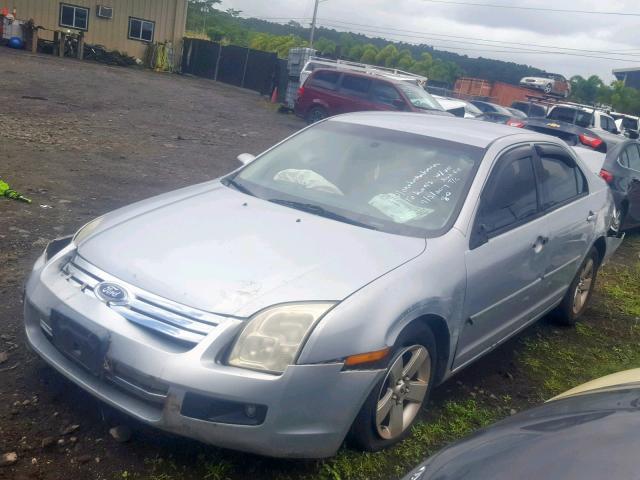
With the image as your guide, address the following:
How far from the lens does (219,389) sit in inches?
114

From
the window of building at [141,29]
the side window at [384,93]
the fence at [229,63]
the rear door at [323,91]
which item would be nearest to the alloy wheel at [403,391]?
the side window at [384,93]

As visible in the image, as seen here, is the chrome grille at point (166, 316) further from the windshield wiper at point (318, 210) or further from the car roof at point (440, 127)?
the car roof at point (440, 127)

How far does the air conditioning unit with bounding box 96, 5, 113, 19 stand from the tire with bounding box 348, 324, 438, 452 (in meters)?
30.2

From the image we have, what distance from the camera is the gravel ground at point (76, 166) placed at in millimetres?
3305

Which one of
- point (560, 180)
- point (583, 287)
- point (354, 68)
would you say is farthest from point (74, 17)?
point (560, 180)

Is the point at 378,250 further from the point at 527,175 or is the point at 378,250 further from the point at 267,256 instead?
the point at 527,175

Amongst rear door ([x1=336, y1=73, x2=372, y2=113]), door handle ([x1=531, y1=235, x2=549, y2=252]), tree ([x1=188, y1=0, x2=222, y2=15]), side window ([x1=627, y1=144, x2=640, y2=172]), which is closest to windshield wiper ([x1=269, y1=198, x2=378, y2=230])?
door handle ([x1=531, y1=235, x2=549, y2=252])

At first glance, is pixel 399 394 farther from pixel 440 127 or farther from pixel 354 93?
pixel 354 93

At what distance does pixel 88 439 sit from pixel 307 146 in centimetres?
244

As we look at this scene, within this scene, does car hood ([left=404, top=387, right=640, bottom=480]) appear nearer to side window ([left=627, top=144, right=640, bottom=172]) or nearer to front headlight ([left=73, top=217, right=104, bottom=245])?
front headlight ([left=73, top=217, right=104, bottom=245])

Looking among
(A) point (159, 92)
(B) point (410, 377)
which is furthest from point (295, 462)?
(A) point (159, 92)

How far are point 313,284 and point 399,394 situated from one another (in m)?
0.79

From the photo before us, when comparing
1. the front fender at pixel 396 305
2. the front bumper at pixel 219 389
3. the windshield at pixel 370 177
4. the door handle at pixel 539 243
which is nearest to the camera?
the front bumper at pixel 219 389

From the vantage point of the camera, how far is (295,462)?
133 inches
